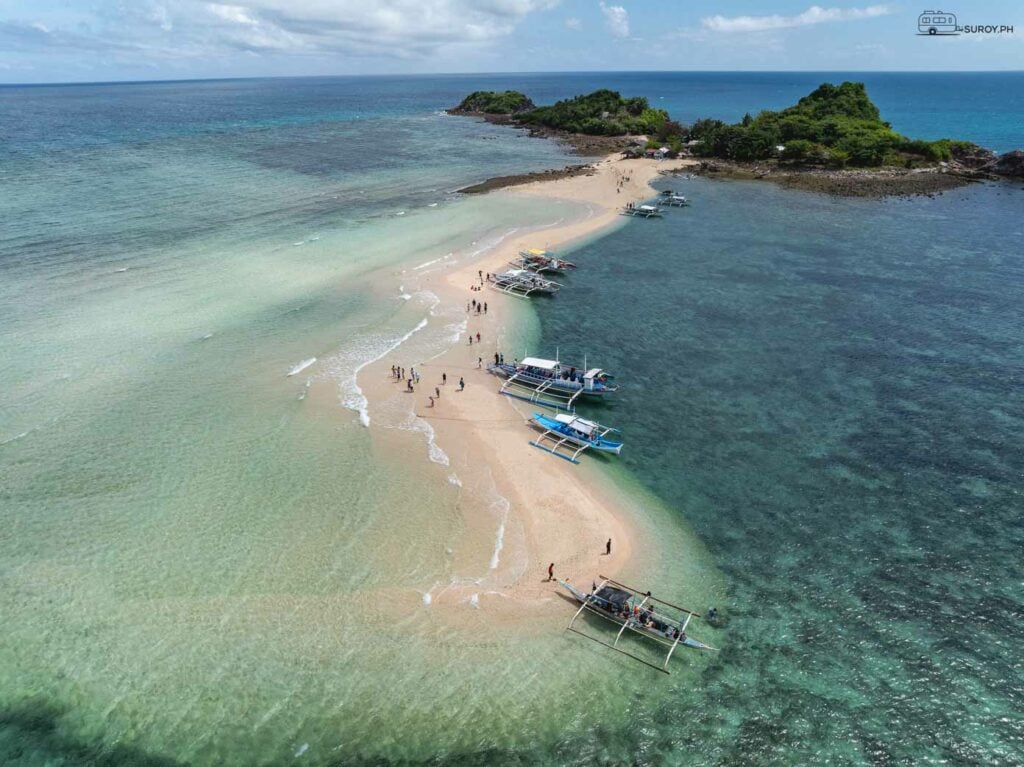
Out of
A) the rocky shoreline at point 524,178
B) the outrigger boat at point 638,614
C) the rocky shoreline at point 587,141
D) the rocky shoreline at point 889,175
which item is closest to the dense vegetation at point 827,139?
the rocky shoreline at point 889,175

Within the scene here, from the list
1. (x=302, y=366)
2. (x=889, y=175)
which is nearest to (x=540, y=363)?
(x=302, y=366)

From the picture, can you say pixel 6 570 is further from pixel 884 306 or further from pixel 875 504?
pixel 884 306

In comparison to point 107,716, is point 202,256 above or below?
above

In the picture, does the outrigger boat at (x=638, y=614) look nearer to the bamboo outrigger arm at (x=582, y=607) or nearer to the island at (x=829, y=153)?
the bamboo outrigger arm at (x=582, y=607)

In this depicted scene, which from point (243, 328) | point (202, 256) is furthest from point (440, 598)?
point (202, 256)

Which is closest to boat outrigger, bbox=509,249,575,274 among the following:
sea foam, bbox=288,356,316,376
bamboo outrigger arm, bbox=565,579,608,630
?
sea foam, bbox=288,356,316,376
